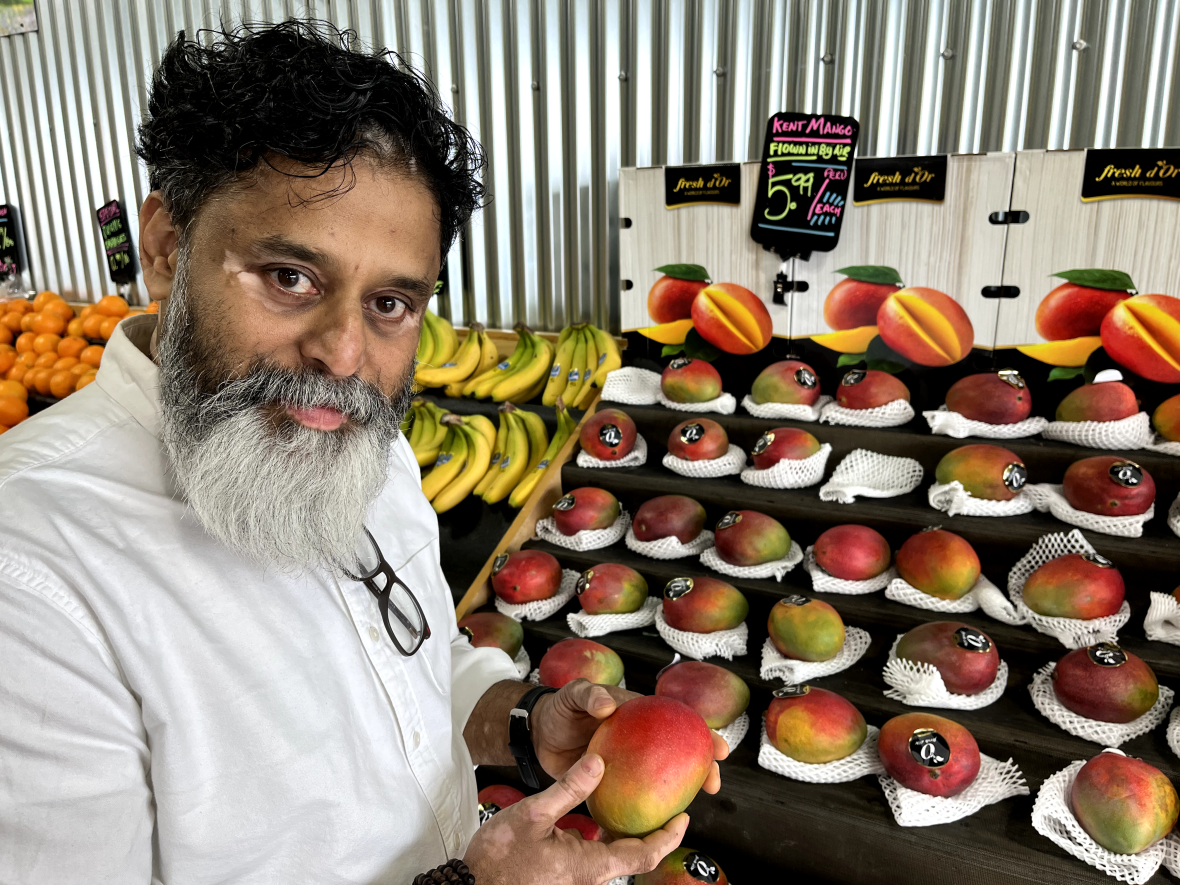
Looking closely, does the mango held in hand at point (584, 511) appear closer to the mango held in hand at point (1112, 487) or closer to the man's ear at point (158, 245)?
the mango held in hand at point (1112, 487)

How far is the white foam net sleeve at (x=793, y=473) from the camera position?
→ 2.42 metres

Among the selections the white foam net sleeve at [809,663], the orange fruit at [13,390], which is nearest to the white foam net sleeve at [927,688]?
the white foam net sleeve at [809,663]

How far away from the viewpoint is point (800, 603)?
6.69 feet

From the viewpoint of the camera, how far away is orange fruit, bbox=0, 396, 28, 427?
3.98m

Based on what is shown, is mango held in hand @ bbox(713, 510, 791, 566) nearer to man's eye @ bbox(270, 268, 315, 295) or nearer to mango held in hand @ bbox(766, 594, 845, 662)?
mango held in hand @ bbox(766, 594, 845, 662)

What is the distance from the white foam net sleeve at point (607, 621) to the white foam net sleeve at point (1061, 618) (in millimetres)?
1005

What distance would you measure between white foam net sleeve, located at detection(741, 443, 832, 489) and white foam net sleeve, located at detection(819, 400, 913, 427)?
114 mm

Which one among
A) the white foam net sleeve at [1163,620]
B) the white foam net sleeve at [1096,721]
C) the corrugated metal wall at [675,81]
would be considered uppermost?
the corrugated metal wall at [675,81]

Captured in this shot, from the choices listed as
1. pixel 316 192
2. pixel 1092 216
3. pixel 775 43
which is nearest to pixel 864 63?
pixel 775 43

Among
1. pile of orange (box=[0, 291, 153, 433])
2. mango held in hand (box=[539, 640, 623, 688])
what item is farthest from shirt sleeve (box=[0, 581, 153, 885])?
pile of orange (box=[0, 291, 153, 433])

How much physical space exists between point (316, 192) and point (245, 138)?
9 centimetres

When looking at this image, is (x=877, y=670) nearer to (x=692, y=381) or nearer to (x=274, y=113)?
(x=692, y=381)

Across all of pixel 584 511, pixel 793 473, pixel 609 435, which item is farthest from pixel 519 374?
pixel 793 473

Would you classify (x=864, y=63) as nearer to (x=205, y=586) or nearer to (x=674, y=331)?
(x=674, y=331)
